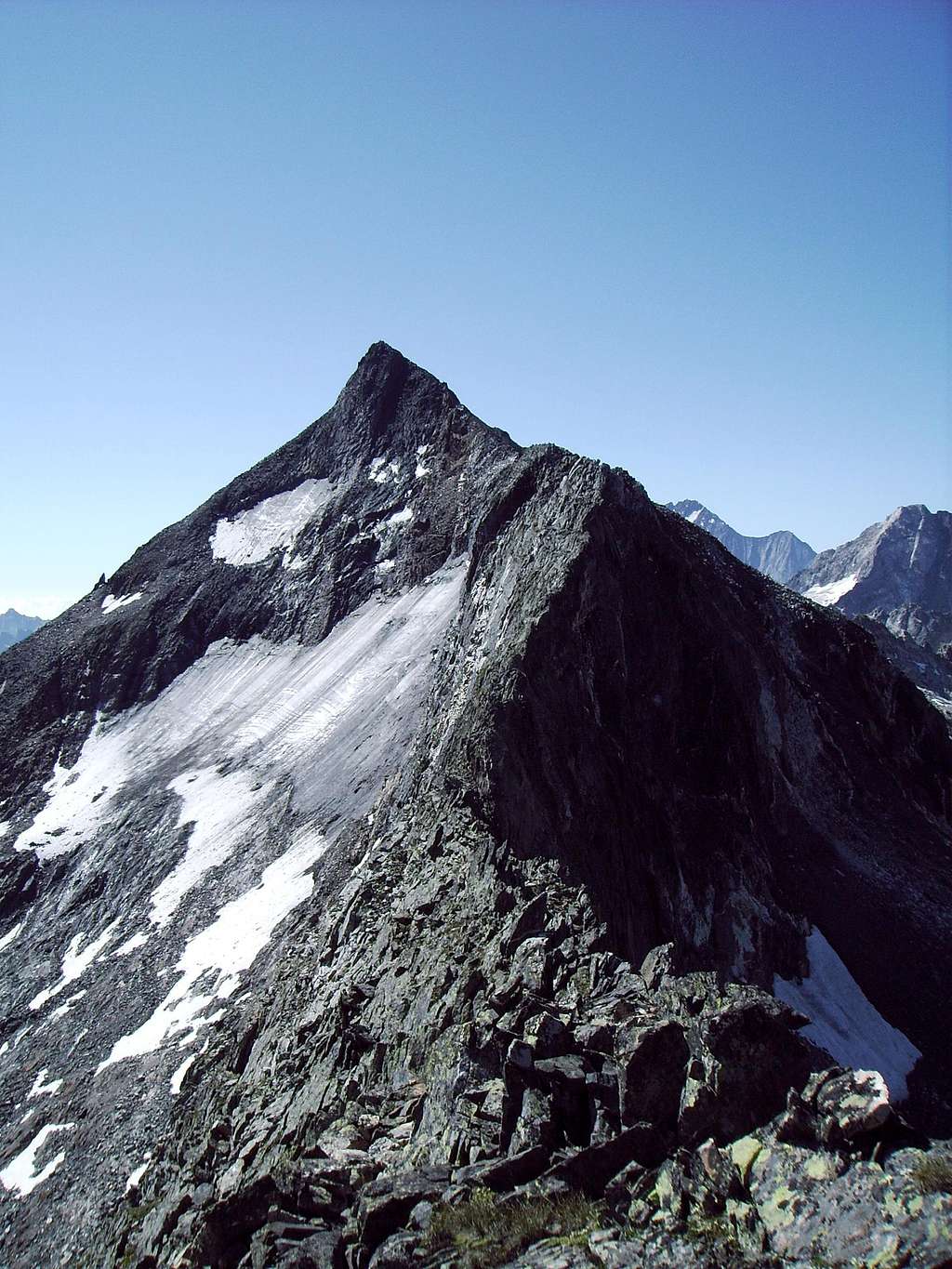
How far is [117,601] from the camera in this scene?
270ft

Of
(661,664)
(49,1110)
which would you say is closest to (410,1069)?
(49,1110)

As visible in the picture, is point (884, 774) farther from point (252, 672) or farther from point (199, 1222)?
point (199, 1222)

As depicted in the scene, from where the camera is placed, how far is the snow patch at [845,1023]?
32781 millimetres

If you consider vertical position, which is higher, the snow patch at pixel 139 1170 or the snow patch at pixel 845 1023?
the snow patch at pixel 139 1170

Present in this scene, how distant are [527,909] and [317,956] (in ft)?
32.6

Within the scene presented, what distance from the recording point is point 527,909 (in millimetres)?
18875

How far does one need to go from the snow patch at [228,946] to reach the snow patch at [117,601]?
46513mm

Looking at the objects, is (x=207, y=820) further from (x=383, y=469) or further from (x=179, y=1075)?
(x=383, y=469)

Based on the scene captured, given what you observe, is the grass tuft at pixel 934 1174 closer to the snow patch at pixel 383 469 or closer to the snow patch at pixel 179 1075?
the snow patch at pixel 179 1075

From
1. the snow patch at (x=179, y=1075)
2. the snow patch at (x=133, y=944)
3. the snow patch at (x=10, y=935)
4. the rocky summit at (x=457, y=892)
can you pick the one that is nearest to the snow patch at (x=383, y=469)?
the rocky summit at (x=457, y=892)

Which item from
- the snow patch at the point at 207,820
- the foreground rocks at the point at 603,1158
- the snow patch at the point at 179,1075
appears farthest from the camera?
the snow patch at the point at 207,820

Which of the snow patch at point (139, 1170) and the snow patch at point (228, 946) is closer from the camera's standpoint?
the snow patch at point (139, 1170)

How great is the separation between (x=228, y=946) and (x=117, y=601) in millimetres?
54464

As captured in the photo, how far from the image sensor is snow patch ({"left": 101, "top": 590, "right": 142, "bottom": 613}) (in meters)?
80.5
